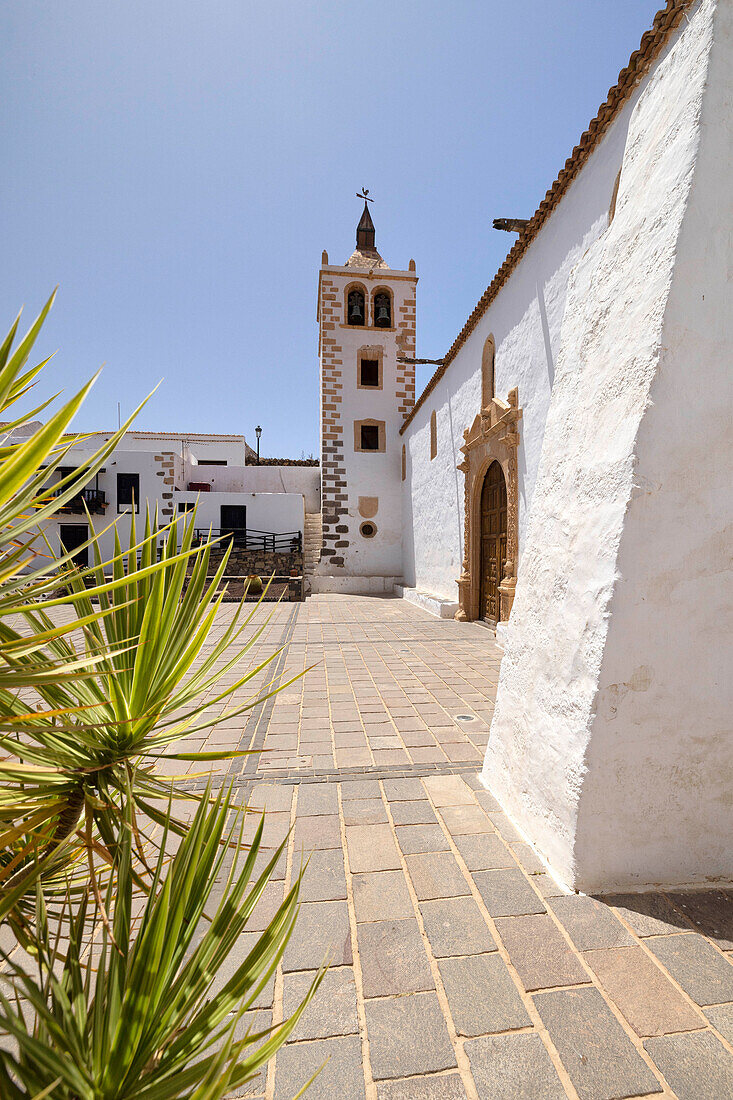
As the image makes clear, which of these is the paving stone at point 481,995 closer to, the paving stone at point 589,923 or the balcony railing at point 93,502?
the paving stone at point 589,923

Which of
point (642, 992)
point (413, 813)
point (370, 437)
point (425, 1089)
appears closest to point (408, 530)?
point (370, 437)

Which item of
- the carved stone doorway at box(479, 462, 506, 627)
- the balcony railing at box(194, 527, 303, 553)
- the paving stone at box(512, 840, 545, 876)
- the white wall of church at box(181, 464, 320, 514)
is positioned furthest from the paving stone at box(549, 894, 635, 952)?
the white wall of church at box(181, 464, 320, 514)

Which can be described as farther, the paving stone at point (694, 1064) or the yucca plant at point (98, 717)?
the paving stone at point (694, 1064)

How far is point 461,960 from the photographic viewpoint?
163 cm

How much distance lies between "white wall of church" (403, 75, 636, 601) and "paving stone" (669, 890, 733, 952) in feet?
A: 11.8

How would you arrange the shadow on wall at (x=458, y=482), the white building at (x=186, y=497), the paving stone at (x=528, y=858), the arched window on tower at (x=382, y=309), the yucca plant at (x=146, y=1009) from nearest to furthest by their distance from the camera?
the yucca plant at (x=146, y=1009) → the paving stone at (x=528, y=858) → the shadow on wall at (x=458, y=482) → the arched window on tower at (x=382, y=309) → the white building at (x=186, y=497)

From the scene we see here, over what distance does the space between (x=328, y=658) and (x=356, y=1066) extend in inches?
182

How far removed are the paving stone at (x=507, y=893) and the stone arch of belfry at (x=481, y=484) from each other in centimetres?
467

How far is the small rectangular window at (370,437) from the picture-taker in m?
14.4

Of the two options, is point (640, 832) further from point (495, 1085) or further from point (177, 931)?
point (177, 931)

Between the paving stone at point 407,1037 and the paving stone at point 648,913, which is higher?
the paving stone at point 648,913

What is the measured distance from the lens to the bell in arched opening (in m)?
14.4

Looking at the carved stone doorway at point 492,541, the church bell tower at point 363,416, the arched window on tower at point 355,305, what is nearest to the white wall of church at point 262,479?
the church bell tower at point 363,416

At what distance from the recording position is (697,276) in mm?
1854
